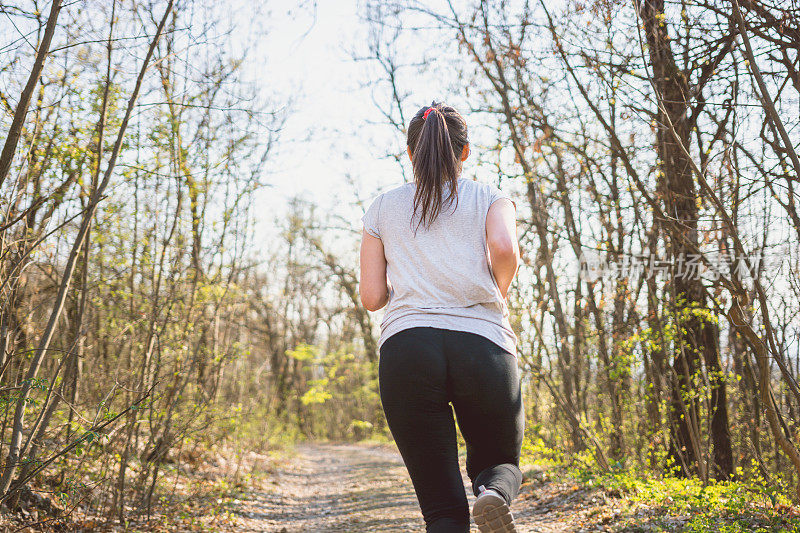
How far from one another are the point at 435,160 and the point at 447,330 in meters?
0.55

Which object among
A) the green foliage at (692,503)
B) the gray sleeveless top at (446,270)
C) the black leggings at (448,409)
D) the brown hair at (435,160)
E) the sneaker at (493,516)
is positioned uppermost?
the brown hair at (435,160)

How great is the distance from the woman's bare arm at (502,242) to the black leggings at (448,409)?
24cm

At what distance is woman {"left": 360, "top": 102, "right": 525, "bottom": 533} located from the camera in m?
1.78

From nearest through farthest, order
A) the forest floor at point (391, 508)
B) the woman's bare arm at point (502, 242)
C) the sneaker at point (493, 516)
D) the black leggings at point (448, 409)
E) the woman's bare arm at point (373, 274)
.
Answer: the sneaker at point (493, 516) → the black leggings at point (448, 409) → the woman's bare arm at point (502, 242) → the woman's bare arm at point (373, 274) → the forest floor at point (391, 508)

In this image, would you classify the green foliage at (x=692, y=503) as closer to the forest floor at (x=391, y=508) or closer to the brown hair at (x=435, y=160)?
the forest floor at (x=391, y=508)

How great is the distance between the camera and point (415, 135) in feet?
6.82

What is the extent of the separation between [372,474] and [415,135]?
863cm

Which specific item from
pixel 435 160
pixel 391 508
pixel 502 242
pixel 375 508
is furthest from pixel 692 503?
pixel 435 160

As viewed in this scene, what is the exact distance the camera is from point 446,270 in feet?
6.19

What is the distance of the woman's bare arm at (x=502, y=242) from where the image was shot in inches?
74.6

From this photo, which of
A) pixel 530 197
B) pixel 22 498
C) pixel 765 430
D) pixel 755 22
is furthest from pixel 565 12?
pixel 22 498

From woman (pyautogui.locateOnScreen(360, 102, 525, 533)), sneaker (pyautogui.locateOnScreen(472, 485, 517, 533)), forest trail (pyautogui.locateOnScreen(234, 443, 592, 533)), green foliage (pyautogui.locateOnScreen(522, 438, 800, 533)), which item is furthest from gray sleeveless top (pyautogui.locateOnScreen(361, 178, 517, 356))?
forest trail (pyautogui.locateOnScreen(234, 443, 592, 533))

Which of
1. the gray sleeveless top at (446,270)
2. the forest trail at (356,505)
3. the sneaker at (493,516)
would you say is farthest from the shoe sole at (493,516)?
the forest trail at (356,505)

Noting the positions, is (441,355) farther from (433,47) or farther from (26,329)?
(433,47)
